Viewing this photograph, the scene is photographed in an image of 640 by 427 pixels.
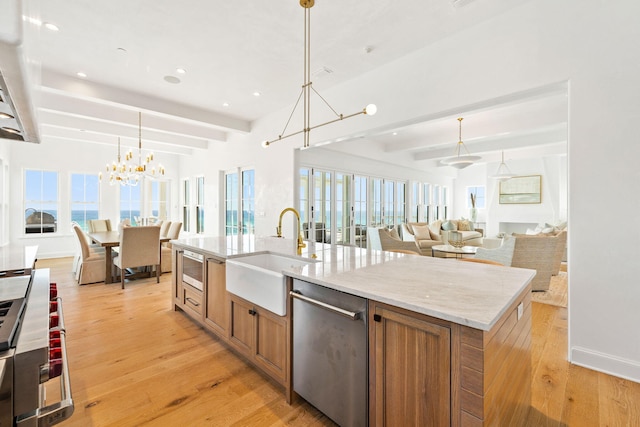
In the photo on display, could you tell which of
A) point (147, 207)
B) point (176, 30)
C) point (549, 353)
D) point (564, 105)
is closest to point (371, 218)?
point (564, 105)

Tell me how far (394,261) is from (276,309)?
0.90 m

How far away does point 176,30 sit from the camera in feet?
9.50

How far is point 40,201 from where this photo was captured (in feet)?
22.2

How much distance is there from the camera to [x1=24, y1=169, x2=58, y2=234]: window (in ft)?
21.7

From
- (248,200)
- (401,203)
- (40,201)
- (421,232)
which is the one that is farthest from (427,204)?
(40,201)

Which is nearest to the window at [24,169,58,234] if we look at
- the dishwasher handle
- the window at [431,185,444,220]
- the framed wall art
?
the dishwasher handle

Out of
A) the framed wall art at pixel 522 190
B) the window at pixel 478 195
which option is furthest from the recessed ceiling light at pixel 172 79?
the window at pixel 478 195

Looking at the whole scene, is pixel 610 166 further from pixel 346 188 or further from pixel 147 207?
pixel 147 207

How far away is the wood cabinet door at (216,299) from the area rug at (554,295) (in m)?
A: 4.04

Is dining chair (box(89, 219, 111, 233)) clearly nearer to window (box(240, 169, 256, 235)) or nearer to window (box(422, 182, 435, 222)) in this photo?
window (box(240, 169, 256, 235))

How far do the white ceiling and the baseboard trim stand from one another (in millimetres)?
2226

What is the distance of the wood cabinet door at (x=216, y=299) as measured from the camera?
2.37 metres

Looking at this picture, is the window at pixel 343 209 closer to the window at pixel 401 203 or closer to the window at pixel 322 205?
the window at pixel 322 205

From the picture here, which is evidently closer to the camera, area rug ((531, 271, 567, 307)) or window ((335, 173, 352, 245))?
area rug ((531, 271, 567, 307))
